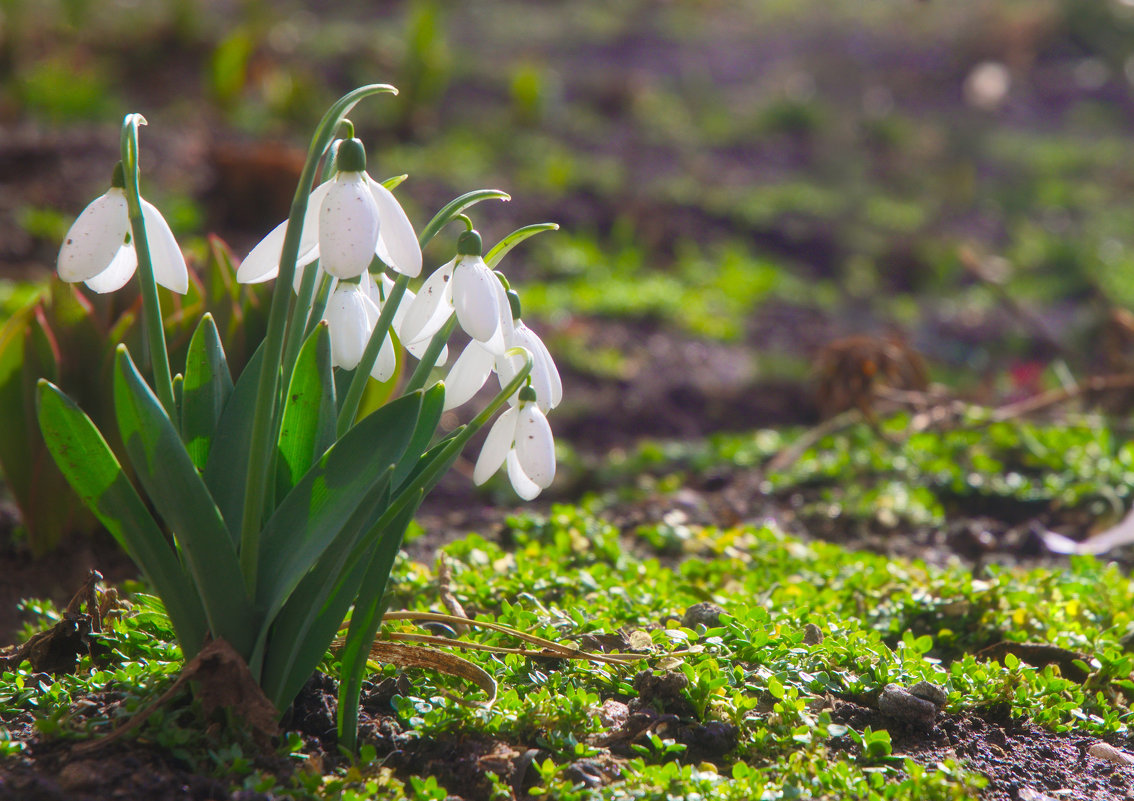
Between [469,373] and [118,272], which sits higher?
[118,272]

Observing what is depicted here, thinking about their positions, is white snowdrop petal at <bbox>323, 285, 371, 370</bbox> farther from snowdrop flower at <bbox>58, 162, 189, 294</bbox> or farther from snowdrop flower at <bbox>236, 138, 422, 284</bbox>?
snowdrop flower at <bbox>58, 162, 189, 294</bbox>

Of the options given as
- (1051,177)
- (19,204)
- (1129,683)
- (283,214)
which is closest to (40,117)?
(19,204)

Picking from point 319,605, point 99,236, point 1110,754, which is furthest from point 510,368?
point 1110,754

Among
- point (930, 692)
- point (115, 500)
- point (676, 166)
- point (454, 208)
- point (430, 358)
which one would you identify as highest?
point (676, 166)

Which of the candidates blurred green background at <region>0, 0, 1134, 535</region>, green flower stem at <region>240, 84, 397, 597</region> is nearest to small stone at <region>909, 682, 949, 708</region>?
green flower stem at <region>240, 84, 397, 597</region>

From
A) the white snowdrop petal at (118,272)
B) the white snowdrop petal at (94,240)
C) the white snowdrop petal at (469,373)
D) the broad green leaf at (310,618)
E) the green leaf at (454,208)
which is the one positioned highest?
the green leaf at (454,208)

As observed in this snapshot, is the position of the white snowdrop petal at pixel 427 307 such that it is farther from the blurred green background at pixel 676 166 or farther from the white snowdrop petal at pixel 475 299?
the blurred green background at pixel 676 166

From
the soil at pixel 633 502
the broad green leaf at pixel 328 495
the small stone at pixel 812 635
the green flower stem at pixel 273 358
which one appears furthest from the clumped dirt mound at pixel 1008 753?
the green flower stem at pixel 273 358

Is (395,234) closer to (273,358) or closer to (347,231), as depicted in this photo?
(347,231)

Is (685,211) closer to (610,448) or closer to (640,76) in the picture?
(610,448)
